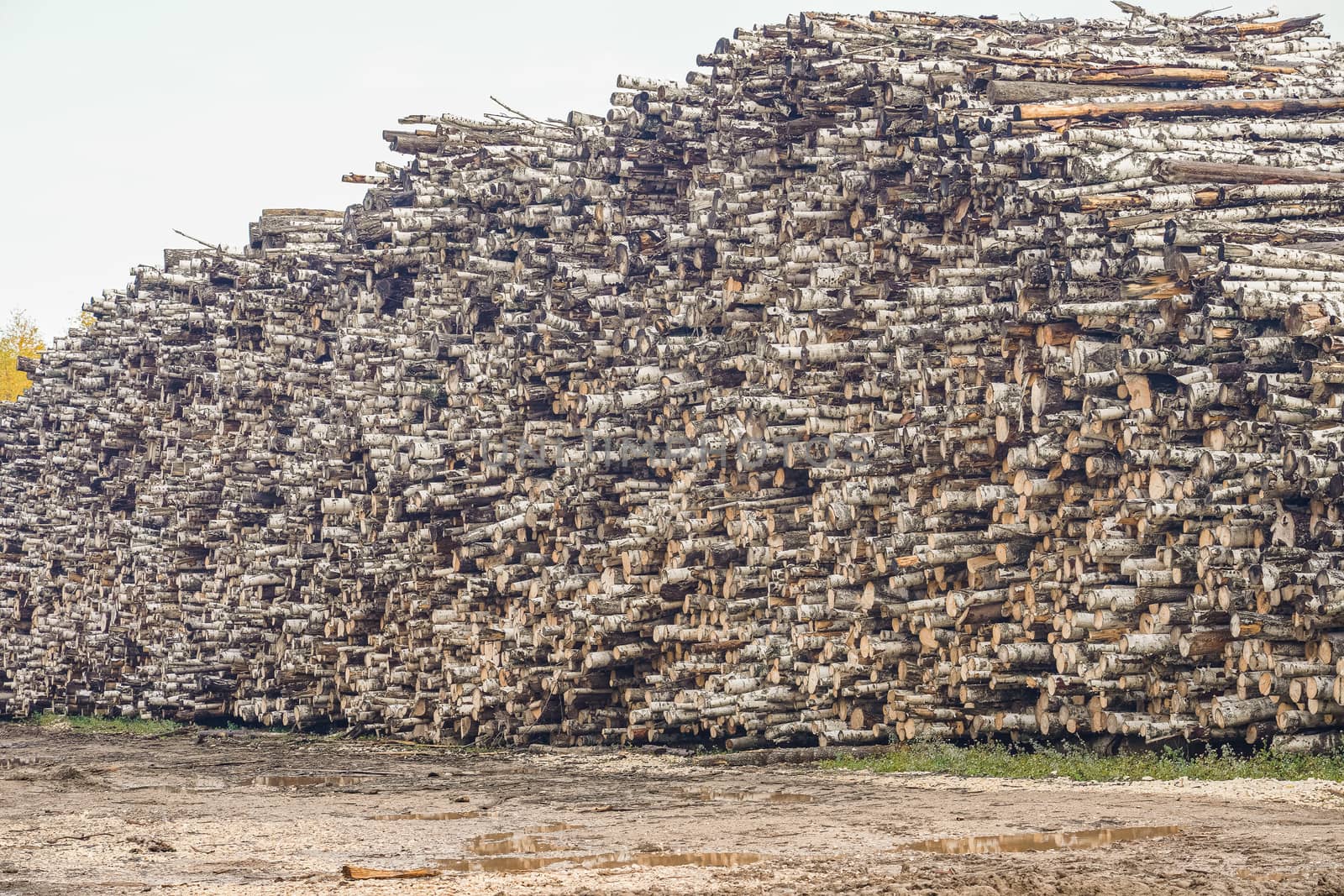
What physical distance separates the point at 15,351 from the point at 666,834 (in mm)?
67515

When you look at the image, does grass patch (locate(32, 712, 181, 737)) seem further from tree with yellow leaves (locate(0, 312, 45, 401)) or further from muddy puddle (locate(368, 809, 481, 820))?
tree with yellow leaves (locate(0, 312, 45, 401))

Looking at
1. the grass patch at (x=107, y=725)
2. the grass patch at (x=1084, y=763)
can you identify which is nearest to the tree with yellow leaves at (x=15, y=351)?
the grass patch at (x=107, y=725)

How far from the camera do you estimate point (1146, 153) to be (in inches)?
485

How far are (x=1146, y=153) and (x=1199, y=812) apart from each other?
5.74 m

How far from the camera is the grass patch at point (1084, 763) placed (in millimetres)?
9945

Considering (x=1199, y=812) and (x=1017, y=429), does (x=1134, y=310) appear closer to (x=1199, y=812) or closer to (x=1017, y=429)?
(x=1017, y=429)

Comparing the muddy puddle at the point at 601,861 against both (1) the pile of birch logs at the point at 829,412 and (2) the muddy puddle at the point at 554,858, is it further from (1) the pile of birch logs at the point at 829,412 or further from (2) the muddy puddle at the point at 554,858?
(1) the pile of birch logs at the point at 829,412

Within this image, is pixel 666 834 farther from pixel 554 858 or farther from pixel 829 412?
pixel 829 412

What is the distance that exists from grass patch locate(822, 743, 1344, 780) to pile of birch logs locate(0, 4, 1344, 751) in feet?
0.71

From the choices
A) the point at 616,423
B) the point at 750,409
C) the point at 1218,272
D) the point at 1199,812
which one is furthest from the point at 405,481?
the point at 1199,812

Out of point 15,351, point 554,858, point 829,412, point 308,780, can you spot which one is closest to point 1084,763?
point 829,412

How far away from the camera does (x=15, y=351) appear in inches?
2749

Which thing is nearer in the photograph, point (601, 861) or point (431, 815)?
point (601, 861)

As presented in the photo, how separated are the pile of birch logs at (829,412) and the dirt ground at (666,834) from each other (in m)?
1.32
